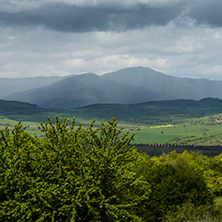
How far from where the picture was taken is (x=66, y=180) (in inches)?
1059

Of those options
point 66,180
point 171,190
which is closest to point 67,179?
point 66,180

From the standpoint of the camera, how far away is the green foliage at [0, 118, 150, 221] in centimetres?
2555

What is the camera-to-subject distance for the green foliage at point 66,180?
25.5m

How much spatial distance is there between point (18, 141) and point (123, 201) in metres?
12.7

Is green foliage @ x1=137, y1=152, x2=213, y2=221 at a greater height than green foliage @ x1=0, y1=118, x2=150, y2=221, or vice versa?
green foliage @ x1=0, y1=118, x2=150, y2=221

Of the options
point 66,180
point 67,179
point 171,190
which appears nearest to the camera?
point 67,179

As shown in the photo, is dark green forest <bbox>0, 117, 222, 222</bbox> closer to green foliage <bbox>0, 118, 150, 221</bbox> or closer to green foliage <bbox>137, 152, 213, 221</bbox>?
green foliage <bbox>0, 118, 150, 221</bbox>

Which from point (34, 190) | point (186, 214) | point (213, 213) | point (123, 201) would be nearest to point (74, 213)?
point (34, 190)

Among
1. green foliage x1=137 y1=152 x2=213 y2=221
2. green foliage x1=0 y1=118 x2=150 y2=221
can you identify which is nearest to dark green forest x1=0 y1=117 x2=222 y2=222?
green foliage x1=0 y1=118 x2=150 y2=221

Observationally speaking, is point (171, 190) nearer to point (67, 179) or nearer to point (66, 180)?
point (66, 180)

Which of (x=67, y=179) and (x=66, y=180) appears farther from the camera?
(x=66, y=180)

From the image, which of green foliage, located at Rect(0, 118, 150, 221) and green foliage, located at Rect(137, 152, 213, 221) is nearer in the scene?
green foliage, located at Rect(0, 118, 150, 221)

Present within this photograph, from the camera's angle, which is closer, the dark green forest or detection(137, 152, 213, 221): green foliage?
the dark green forest

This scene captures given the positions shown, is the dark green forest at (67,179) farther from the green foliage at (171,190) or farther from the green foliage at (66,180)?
the green foliage at (171,190)
